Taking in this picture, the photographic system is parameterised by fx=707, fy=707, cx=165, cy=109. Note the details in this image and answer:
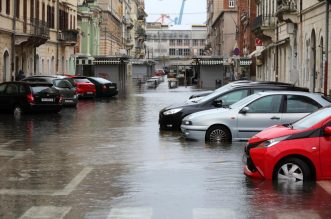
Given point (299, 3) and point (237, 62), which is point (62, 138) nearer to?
point (299, 3)

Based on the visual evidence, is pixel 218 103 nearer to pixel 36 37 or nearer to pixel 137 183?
pixel 137 183

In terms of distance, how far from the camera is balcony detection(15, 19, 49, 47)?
47362 millimetres

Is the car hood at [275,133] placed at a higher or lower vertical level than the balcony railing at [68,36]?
lower

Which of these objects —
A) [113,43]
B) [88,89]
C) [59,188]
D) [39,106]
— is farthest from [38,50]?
[113,43]

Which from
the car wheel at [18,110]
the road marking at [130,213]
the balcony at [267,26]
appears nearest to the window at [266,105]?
the road marking at [130,213]

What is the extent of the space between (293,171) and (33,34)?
3954 cm

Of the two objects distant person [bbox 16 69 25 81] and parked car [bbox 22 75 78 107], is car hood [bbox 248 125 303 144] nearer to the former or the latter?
parked car [bbox 22 75 78 107]

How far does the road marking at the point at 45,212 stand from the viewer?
30.0 feet

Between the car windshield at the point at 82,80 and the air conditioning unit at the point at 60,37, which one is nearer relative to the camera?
the car windshield at the point at 82,80

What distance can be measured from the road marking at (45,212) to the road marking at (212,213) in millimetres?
1746

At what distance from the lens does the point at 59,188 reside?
11.4m

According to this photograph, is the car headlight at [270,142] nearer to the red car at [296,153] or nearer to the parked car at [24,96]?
the red car at [296,153]

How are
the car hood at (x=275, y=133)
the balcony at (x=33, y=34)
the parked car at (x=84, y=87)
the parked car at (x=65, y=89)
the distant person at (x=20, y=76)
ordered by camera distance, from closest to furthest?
the car hood at (x=275, y=133) < the parked car at (x=65, y=89) < the distant person at (x=20, y=76) < the parked car at (x=84, y=87) < the balcony at (x=33, y=34)

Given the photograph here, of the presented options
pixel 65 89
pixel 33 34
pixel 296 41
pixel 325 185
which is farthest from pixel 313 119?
pixel 33 34
